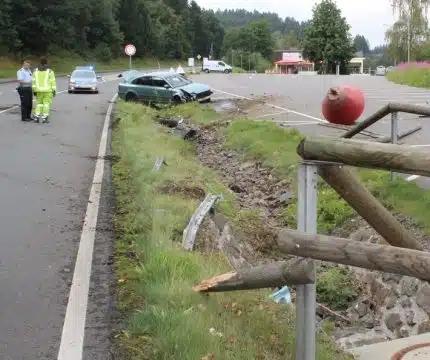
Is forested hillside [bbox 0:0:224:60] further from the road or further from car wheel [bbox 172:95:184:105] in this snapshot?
the road

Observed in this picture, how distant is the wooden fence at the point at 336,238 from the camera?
274 centimetres

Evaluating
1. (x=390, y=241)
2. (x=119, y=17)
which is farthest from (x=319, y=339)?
(x=119, y=17)

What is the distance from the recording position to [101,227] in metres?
7.56

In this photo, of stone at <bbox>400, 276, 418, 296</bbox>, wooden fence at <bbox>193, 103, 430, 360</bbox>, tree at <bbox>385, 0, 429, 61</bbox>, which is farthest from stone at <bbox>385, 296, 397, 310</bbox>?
tree at <bbox>385, 0, 429, 61</bbox>

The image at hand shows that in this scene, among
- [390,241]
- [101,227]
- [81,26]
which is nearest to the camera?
[390,241]

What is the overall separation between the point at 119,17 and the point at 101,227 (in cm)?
11437

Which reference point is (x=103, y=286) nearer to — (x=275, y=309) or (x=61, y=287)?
(x=61, y=287)

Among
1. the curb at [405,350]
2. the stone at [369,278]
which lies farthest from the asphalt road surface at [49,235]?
the stone at [369,278]

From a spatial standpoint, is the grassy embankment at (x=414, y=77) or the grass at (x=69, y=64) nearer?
the grassy embankment at (x=414, y=77)

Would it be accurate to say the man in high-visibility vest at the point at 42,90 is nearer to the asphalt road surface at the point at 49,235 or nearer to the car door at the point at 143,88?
the asphalt road surface at the point at 49,235

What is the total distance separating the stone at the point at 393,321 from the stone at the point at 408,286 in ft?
1.02

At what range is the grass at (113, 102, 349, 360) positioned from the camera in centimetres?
409

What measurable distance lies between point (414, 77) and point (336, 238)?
40532 millimetres

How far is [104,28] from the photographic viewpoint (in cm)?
10338
